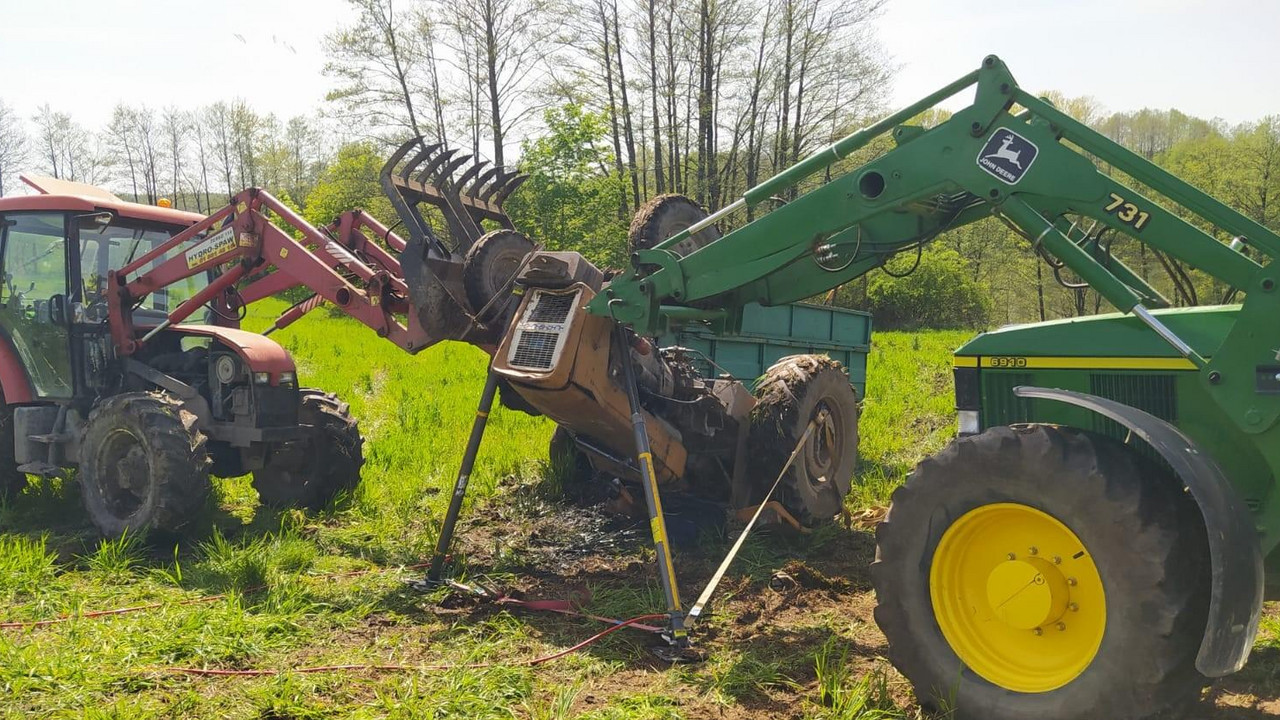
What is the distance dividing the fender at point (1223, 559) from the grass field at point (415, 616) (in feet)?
2.78

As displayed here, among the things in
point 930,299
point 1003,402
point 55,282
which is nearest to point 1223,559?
point 1003,402

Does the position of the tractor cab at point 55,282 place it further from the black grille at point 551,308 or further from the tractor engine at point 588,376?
the black grille at point 551,308

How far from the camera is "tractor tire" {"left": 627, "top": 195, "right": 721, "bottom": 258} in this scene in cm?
745

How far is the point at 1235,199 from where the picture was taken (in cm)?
3106

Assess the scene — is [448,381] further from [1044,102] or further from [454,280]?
[1044,102]

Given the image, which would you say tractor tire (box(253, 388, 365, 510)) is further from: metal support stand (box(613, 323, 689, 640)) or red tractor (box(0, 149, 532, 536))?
metal support stand (box(613, 323, 689, 640))

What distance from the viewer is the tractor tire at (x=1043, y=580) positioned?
3.08m

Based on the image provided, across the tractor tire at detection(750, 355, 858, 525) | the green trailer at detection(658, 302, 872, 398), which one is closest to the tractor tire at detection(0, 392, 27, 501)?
the green trailer at detection(658, 302, 872, 398)

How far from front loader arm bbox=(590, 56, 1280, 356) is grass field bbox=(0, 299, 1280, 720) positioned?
1.74 metres

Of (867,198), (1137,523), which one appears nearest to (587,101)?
(867,198)

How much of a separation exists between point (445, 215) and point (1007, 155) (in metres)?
4.14

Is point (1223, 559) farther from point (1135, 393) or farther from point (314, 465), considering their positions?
point (314, 465)

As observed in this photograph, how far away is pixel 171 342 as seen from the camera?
25.0ft

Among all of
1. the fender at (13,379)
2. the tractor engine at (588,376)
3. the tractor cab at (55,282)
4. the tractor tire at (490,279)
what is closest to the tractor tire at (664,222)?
A: the tractor engine at (588,376)
